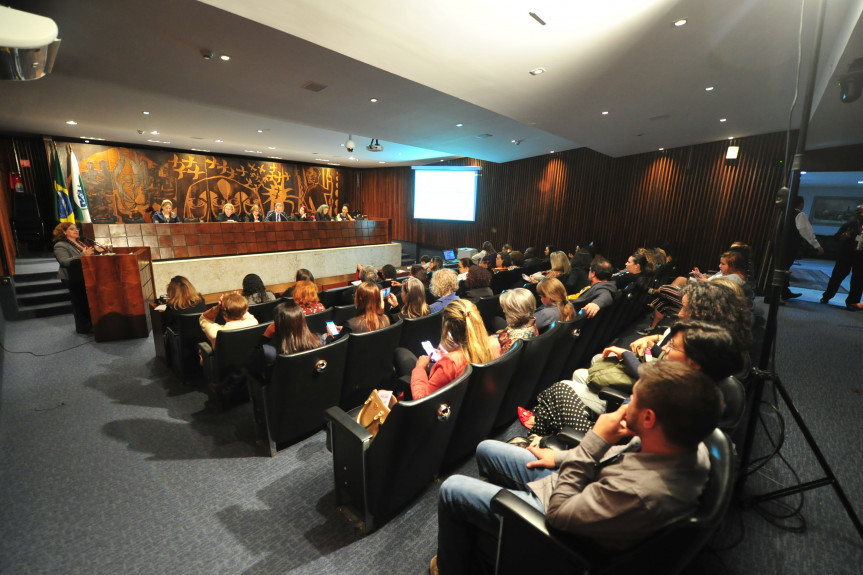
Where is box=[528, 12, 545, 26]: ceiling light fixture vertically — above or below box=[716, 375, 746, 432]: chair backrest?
above

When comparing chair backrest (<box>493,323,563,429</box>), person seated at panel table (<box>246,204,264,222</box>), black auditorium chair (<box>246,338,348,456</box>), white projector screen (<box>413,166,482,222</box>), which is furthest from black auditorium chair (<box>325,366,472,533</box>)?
white projector screen (<box>413,166,482,222</box>)

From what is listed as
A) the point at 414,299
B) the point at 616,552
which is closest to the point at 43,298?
the point at 414,299

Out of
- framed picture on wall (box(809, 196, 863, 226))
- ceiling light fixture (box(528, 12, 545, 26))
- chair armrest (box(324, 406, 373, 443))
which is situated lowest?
chair armrest (box(324, 406, 373, 443))

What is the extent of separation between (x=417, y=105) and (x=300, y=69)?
1.74m

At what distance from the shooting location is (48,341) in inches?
164

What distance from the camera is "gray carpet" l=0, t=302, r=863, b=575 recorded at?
157 centimetres

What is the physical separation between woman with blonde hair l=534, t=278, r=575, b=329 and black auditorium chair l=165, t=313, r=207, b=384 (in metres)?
3.04

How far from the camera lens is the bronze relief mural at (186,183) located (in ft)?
29.6

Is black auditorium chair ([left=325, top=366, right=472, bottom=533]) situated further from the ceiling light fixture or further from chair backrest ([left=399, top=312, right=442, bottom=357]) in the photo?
the ceiling light fixture

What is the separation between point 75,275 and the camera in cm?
432

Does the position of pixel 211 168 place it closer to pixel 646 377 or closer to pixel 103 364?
pixel 103 364

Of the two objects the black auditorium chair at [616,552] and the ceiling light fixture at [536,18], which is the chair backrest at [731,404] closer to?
the black auditorium chair at [616,552]

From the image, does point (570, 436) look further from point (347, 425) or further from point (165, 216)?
point (165, 216)

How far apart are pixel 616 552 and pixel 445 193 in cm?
1106
